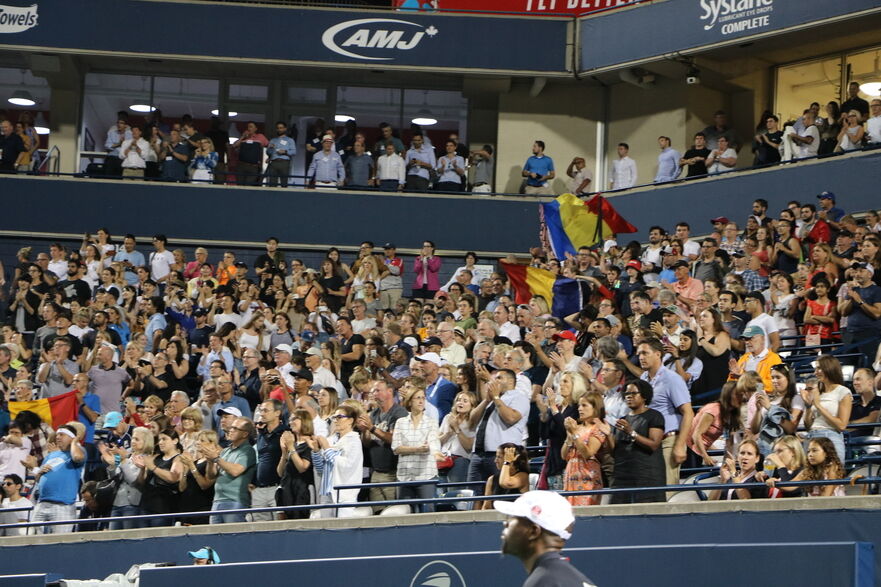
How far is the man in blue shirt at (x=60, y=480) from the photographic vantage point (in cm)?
1427

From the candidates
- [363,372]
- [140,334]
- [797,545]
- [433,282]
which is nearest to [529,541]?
[797,545]

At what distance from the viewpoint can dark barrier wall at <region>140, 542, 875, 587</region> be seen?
966 centimetres

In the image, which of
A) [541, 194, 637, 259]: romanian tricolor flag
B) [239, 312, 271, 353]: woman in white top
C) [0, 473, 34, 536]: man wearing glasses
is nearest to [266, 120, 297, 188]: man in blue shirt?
[541, 194, 637, 259]: romanian tricolor flag

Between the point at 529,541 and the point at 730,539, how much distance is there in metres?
6.51

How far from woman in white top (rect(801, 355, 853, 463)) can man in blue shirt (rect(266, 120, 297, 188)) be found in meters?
15.3

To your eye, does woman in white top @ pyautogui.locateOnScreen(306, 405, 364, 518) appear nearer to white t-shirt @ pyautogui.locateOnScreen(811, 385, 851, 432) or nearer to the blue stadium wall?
white t-shirt @ pyautogui.locateOnScreen(811, 385, 851, 432)

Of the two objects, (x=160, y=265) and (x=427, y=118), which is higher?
(x=427, y=118)

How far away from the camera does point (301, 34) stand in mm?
26922

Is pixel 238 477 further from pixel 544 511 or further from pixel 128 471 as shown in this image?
pixel 544 511

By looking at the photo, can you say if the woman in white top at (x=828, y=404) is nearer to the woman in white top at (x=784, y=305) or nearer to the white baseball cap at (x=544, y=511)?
the woman in white top at (x=784, y=305)

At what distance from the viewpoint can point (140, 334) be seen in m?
18.4

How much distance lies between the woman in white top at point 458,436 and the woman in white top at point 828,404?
294 centimetres

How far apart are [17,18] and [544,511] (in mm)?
23204

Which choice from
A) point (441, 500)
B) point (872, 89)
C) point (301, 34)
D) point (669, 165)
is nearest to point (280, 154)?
point (301, 34)
